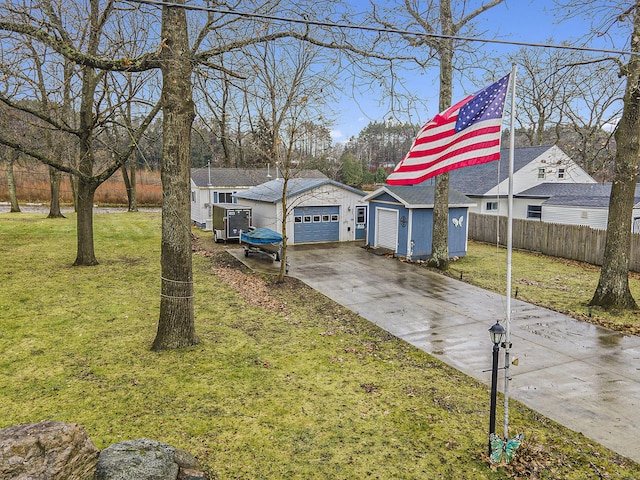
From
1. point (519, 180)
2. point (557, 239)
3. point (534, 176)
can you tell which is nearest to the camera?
point (557, 239)

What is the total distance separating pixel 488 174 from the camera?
29000mm

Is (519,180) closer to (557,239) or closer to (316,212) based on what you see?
(557,239)

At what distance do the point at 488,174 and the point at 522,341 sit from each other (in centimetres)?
2286

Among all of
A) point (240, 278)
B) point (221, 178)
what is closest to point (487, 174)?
point (221, 178)

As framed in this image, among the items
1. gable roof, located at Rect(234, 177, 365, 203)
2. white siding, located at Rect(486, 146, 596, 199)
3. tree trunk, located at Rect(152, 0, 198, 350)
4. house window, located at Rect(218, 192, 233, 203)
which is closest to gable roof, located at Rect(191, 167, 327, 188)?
house window, located at Rect(218, 192, 233, 203)

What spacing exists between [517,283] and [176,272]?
1099 cm

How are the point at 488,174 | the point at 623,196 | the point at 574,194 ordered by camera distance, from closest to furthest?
the point at 623,196 < the point at 574,194 < the point at 488,174

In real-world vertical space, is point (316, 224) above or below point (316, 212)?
below


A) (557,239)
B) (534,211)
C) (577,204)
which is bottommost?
(557,239)

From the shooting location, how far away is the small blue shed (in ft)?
56.1

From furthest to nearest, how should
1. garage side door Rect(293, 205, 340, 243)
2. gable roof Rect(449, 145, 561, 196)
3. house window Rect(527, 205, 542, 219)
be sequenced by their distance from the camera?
gable roof Rect(449, 145, 561, 196), house window Rect(527, 205, 542, 219), garage side door Rect(293, 205, 340, 243)

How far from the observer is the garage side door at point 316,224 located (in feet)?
67.2

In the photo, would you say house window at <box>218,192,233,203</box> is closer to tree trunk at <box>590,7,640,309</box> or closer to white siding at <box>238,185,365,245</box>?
white siding at <box>238,185,365,245</box>

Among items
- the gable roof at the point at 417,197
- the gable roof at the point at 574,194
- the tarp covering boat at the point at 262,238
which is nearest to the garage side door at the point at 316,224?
the gable roof at the point at 417,197
